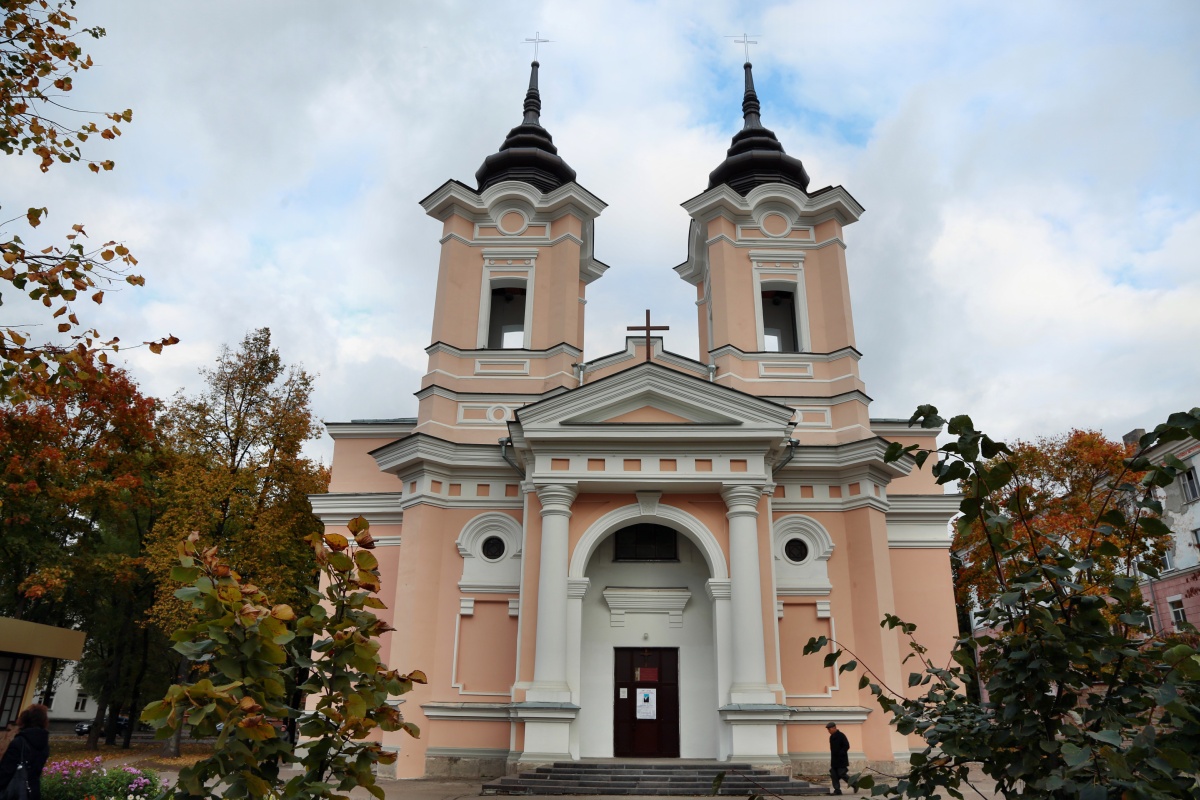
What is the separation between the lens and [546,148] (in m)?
21.3

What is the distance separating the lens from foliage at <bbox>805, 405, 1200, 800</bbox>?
202 centimetres

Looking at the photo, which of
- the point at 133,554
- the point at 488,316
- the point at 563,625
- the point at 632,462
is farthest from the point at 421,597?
the point at 133,554

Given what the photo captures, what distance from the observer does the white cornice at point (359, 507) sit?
17516 mm

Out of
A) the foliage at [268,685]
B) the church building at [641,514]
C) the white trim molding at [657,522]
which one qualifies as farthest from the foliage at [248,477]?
the foliage at [268,685]

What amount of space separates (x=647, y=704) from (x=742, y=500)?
4.26 metres

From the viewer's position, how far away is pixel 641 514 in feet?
50.7

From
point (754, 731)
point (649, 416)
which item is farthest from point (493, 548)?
point (754, 731)

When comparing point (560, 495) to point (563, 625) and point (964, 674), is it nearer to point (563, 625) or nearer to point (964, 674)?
point (563, 625)

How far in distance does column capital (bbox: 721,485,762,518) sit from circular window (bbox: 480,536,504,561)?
179 inches

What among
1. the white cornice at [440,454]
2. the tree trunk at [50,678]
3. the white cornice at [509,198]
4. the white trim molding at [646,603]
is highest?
the white cornice at [509,198]

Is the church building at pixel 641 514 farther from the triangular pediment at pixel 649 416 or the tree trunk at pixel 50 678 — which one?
the tree trunk at pixel 50 678

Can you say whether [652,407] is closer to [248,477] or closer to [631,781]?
[631,781]

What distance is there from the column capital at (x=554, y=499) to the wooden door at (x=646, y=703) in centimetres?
311

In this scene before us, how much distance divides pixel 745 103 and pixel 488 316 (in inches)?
398
